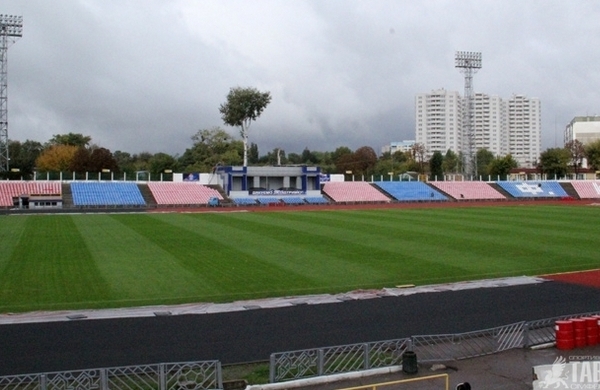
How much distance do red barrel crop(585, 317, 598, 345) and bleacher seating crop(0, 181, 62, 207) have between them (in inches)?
2834

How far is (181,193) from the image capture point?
84.6 metres

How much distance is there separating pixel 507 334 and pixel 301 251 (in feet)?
60.1

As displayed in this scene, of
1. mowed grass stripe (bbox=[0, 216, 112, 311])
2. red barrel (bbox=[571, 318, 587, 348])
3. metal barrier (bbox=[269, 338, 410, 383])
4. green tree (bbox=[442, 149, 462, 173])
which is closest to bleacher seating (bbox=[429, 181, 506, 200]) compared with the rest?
green tree (bbox=[442, 149, 462, 173])

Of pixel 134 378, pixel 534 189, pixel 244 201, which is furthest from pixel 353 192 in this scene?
pixel 134 378

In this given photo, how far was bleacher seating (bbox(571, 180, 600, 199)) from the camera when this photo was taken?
103125 millimetres

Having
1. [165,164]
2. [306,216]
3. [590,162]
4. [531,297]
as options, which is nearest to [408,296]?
[531,297]

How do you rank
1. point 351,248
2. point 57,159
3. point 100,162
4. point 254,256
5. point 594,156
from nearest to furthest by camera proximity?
point 254,256 → point 351,248 → point 100,162 → point 57,159 → point 594,156

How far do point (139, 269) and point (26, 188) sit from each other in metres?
57.8

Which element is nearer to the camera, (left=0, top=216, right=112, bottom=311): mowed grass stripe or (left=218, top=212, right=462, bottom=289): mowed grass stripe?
(left=0, top=216, right=112, bottom=311): mowed grass stripe

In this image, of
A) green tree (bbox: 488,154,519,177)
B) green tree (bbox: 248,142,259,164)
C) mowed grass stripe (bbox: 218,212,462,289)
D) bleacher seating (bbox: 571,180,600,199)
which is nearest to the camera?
mowed grass stripe (bbox: 218,212,462,289)

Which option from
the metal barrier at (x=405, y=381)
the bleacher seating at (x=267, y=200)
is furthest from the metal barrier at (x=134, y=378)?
the bleacher seating at (x=267, y=200)

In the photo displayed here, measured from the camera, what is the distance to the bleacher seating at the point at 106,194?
76.6 m

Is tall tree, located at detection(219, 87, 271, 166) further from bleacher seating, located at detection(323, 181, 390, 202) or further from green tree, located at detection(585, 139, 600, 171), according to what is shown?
green tree, located at detection(585, 139, 600, 171)

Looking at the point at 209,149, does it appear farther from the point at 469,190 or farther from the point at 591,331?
the point at 591,331
